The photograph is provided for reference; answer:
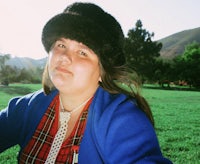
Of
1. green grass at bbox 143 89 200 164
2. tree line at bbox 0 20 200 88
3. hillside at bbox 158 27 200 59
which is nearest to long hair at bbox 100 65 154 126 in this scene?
green grass at bbox 143 89 200 164

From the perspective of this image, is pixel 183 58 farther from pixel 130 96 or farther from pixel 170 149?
pixel 130 96

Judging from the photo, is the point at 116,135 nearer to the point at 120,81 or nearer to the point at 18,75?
the point at 120,81

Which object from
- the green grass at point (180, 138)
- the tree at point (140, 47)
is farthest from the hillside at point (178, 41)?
the green grass at point (180, 138)

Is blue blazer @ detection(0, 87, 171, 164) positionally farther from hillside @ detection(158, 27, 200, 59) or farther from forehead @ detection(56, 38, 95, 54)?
hillside @ detection(158, 27, 200, 59)

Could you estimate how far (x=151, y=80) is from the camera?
5450 centimetres

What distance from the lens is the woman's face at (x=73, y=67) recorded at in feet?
6.76

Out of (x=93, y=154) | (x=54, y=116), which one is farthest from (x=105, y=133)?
A: (x=54, y=116)

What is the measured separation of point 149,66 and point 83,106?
2150 inches

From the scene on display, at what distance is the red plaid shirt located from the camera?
6.87ft

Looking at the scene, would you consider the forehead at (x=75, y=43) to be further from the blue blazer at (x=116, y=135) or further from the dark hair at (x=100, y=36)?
the blue blazer at (x=116, y=135)

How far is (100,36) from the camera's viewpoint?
7.13 feet

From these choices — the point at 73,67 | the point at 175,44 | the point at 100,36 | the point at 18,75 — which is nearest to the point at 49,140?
the point at 73,67

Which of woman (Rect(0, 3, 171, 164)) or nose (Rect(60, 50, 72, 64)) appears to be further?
nose (Rect(60, 50, 72, 64))

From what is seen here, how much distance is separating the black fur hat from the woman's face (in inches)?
2.0
